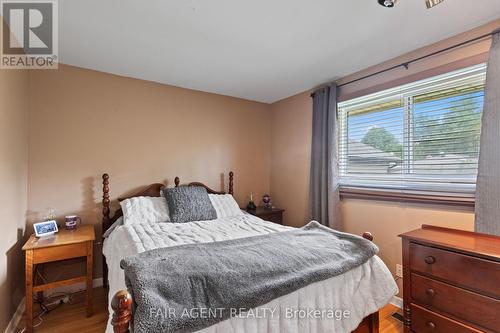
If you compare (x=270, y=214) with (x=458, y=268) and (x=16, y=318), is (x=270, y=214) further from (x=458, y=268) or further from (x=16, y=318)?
(x=16, y=318)

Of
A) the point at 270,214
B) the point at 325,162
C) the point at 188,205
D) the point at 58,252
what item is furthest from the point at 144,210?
the point at 325,162

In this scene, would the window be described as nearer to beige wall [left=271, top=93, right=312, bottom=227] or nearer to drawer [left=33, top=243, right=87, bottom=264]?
beige wall [left=271, top=93, right=312, bottom=227]

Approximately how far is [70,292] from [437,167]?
3.65 meters

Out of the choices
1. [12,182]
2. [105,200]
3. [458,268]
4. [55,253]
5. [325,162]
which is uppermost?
[325,162]

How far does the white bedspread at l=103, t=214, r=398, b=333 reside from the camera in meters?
1.18

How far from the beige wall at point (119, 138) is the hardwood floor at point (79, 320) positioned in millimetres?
464

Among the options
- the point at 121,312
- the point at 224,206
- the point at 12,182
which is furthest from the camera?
the point at 224,206

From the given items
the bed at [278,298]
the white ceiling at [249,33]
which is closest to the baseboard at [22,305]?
the bed at [278,298]

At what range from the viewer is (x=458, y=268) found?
1493 millimetres

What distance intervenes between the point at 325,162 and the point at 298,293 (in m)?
1.88

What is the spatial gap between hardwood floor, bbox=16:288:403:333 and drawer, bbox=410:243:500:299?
0.66 meters

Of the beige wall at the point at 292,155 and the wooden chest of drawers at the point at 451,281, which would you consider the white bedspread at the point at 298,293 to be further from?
the beige wall at the point at 292,155

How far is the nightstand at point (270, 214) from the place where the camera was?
3315mm

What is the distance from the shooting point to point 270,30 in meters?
1.91
